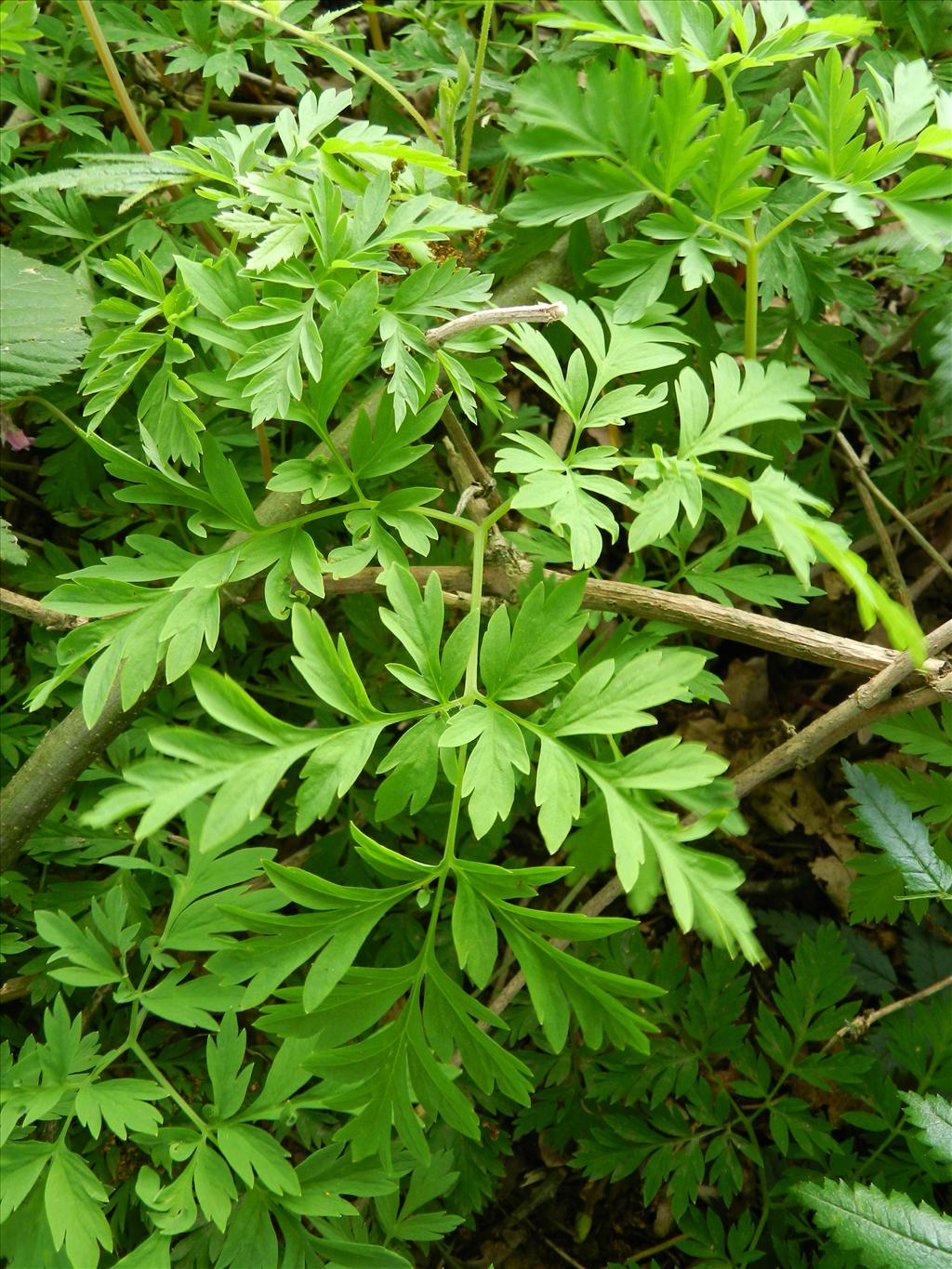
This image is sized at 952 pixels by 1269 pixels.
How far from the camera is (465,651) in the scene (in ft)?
3.67

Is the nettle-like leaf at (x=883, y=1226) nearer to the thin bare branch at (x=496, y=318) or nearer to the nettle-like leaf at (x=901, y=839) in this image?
the nettle-like leaf at (x=901, y=839)

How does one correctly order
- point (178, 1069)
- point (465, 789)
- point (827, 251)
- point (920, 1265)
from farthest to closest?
point (827, 251)
point (178, 1069)
point (920, 1265)
point (465, 789)

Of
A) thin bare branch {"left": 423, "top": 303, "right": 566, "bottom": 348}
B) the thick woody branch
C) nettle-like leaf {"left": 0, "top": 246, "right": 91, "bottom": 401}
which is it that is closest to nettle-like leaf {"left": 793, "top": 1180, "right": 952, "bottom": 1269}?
the thick woody branch

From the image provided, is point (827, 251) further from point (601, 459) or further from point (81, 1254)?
point (81, 1254)

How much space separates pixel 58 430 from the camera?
70.0 inches

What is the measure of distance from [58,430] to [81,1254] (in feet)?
4.36

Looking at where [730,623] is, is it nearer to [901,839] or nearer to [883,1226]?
[901,839]

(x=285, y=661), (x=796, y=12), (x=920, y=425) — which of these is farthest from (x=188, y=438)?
(x=920, y=425)

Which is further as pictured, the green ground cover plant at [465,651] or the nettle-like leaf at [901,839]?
the nettle-like leaf at [901,839]

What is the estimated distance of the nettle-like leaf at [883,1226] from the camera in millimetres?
1298

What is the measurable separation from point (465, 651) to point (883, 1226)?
1.02 metres

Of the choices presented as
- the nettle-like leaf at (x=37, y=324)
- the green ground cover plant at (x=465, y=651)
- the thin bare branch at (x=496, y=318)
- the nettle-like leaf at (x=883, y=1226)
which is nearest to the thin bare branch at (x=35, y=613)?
the green ground cover plant at (x=465, y=651)

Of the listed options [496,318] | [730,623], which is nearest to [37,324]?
[496,318]

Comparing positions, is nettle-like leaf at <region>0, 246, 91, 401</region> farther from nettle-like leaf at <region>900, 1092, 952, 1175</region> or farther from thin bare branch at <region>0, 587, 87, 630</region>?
nettle-like leaf at <region>900, 1092, 952, 1175</region>
